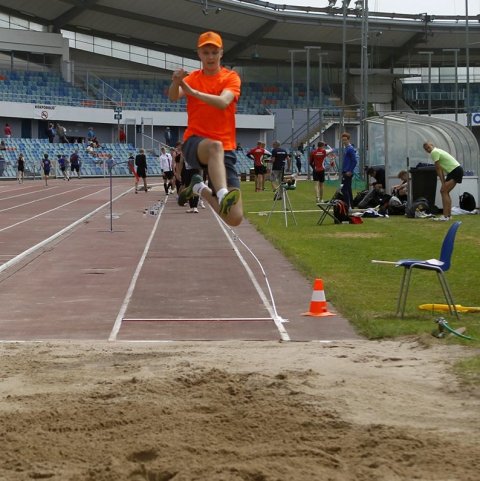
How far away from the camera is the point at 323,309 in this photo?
10.8m

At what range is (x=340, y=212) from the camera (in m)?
23.3

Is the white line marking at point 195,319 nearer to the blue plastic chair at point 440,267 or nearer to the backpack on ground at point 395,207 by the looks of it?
the blue plastic chair at point 440,267

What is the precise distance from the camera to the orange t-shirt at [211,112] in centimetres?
773

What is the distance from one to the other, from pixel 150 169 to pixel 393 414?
58.3 metres

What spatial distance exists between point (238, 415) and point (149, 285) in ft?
23.6

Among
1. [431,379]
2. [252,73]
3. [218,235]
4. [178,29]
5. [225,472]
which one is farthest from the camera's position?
[252,73]

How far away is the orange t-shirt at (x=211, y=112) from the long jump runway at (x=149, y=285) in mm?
2547

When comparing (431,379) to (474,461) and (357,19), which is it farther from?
(357,19)

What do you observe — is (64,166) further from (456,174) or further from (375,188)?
(456,174)

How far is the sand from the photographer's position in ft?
17.2

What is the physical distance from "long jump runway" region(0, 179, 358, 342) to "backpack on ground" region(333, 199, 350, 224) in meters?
2.13

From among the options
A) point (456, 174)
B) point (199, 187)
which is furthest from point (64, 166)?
point (199, 187)

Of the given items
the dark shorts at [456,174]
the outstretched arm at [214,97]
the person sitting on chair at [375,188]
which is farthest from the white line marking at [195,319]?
the person sitting on chair at [375,188]

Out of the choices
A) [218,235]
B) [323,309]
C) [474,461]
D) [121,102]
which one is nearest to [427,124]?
[218,235]
